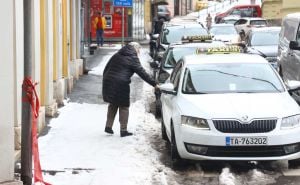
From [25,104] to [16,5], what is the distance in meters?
2.42

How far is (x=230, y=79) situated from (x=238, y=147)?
1.69 m

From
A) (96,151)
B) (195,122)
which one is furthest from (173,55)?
(195,122)

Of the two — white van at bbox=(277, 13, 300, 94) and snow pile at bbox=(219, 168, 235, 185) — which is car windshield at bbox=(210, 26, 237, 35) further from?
snow pile at bbox=(219, 168, 235, 185)

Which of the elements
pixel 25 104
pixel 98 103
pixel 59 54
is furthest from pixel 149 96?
pixel 25 104

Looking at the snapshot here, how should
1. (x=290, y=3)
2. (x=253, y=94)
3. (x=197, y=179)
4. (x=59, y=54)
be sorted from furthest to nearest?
(x=290, y=3), (x=59, y=54), (x=253, y=94), (x=197, y=179)

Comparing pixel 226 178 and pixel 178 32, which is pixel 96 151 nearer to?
pixel 226 178

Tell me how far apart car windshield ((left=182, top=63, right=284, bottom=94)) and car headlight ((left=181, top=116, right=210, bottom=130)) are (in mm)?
887

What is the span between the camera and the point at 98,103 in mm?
15898

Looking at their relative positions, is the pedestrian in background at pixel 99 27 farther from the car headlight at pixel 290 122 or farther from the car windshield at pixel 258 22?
the car headlight at pixel 290 122

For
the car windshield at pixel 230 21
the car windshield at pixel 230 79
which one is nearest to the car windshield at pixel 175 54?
the car windshield at pixel 230 79

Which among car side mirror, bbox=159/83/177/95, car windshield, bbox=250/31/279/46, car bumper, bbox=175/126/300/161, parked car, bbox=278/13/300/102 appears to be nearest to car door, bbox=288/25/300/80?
parked car, bbox=278/13/300/102

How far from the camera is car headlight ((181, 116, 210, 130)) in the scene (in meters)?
9.09

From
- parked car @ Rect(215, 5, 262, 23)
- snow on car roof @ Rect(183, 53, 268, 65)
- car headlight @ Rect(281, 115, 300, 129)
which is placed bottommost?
car headlight @ Rect(281, 115, 300, 129)

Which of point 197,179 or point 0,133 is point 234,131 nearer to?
point 197,179
